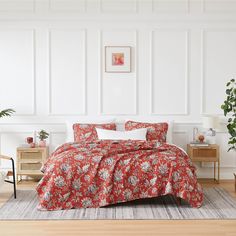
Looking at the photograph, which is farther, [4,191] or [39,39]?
[39,39]

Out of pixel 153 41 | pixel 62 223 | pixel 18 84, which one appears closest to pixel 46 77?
pixel 18 84

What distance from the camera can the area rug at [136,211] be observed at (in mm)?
5070

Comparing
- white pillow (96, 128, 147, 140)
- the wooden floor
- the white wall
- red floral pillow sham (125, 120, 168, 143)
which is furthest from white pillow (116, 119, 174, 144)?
the wooden floor

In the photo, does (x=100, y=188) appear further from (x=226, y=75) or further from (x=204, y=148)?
(x=226, y=75)

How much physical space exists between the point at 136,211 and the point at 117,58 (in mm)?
3211

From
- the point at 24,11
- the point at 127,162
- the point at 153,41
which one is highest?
the point at 24,11

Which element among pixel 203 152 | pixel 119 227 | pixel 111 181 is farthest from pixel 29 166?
pixel 119 227

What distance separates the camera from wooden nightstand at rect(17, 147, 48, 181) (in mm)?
7238

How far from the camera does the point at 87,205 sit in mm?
5520

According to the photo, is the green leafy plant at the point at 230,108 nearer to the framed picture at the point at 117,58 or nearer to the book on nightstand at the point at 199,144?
the book on nightstand at the point at 199,144

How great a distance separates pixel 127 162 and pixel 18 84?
3010 millimetres

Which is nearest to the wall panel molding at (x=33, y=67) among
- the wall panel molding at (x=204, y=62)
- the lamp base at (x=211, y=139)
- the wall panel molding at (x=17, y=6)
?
the wall panel molding at (x=17, y=6)

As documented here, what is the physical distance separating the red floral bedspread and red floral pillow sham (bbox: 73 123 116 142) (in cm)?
147

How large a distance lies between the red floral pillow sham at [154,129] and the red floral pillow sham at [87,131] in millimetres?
317
